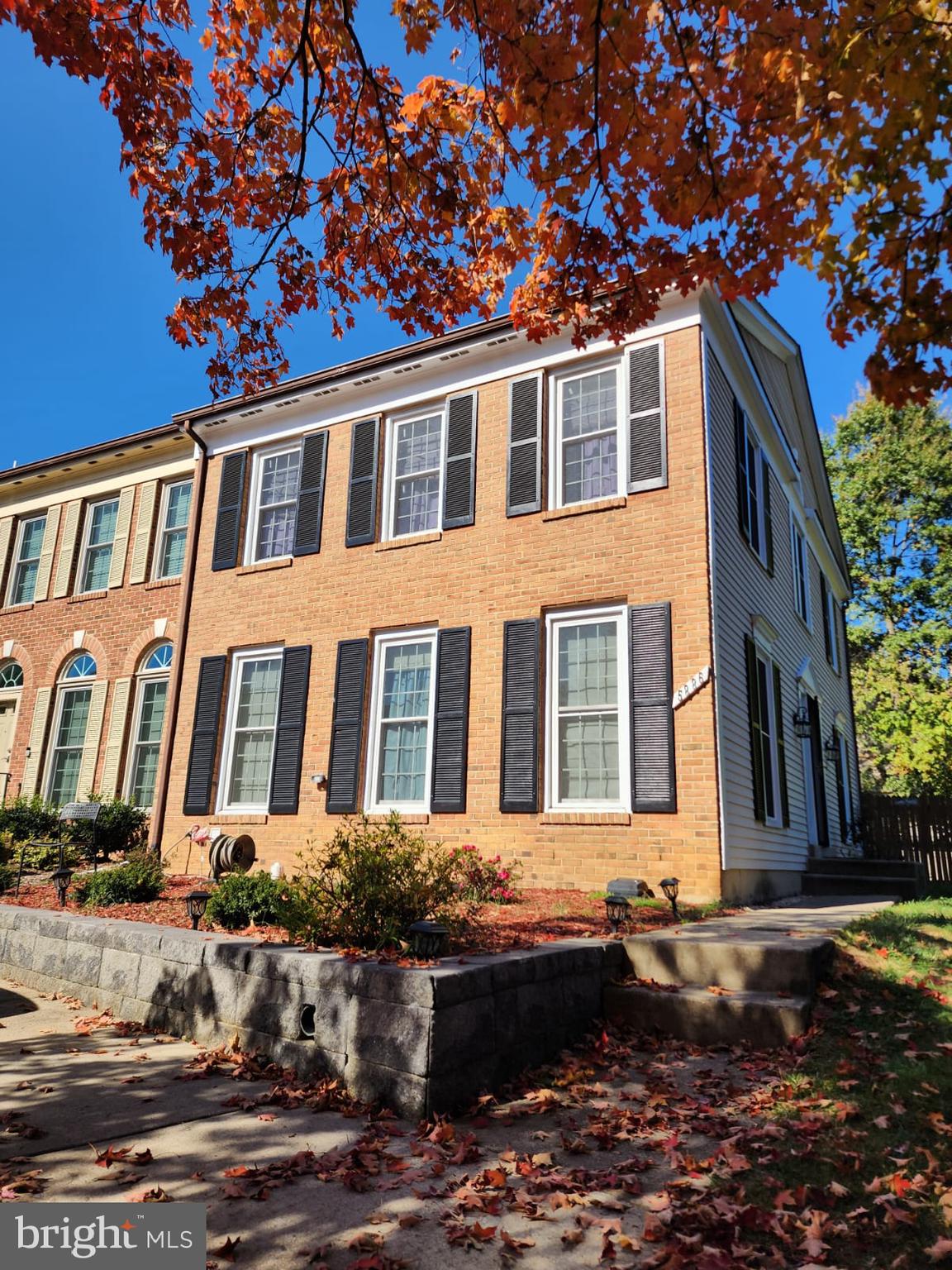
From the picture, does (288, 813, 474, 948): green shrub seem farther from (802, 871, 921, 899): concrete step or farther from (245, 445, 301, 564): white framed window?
(802, 871, 921, 899): concrete step

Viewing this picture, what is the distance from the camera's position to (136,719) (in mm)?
14117

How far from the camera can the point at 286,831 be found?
35.8ft

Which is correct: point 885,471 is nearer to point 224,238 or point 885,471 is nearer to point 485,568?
point 485,568

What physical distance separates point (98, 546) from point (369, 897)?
13.0 meters

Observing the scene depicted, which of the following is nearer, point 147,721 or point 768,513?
point 768,513

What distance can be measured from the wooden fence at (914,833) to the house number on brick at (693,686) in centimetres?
918

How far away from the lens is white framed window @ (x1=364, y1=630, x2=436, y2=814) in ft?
33.7

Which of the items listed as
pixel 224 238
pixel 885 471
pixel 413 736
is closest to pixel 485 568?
pixel 413 736

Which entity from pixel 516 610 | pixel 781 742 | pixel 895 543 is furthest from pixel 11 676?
pixel 895 543

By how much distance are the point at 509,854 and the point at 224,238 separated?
21.5ft

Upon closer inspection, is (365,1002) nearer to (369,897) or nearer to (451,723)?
(369,897)

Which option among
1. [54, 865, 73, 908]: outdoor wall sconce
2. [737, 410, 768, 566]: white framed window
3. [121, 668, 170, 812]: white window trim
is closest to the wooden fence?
[737, 410, 768, 566]: white framed window

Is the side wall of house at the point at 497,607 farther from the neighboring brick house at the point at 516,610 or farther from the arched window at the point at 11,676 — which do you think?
the arched window at the point at 11,676

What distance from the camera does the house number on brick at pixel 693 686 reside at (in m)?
8.36
